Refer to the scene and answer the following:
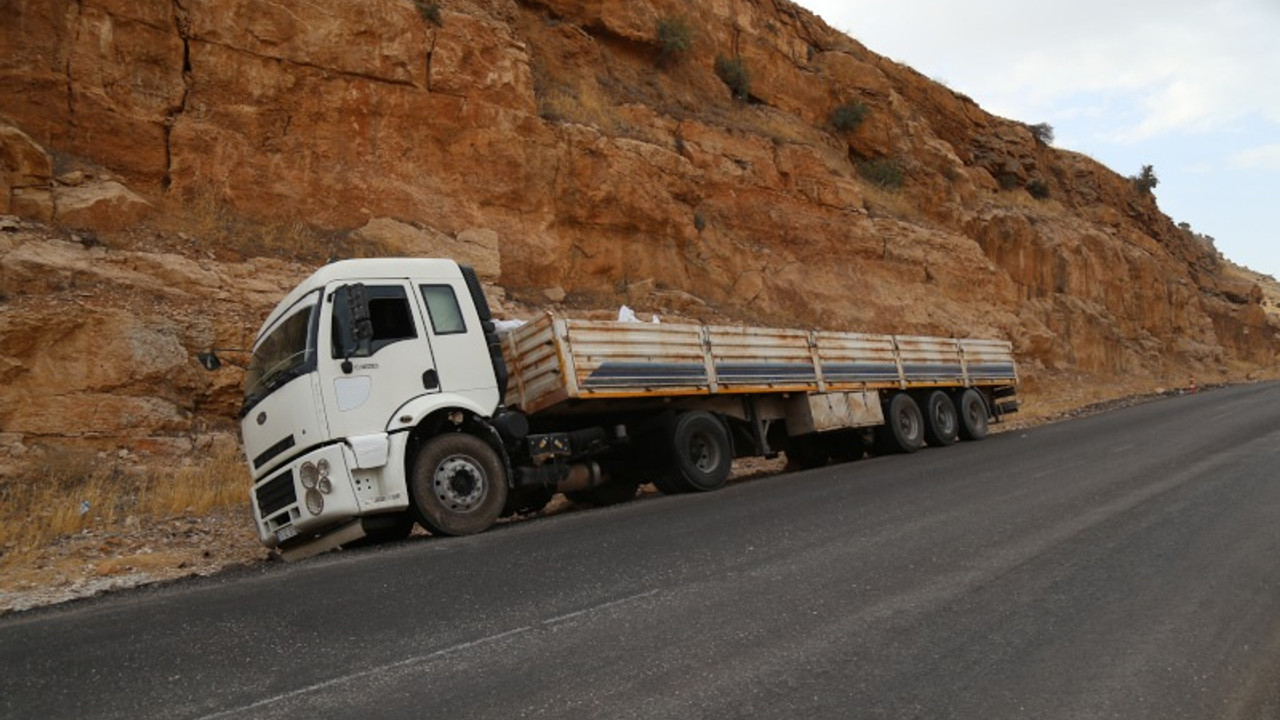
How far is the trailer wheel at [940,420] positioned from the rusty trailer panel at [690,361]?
43 centimetres

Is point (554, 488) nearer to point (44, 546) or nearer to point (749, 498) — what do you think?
point (749, 498)

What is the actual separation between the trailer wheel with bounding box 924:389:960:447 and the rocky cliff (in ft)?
24.1

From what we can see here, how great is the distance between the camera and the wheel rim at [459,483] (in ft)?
28.7

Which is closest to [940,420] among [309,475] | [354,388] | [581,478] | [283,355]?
[581,478]

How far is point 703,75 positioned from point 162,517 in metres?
23.5

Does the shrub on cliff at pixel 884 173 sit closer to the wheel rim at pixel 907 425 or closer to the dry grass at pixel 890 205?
the dry grass at pixel 890 205

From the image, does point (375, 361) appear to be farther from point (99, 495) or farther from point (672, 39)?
point (672, 39)

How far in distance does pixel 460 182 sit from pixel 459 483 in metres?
11.7

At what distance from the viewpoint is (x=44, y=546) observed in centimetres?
956

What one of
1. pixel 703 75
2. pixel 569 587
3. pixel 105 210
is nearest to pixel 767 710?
pixel 569 587

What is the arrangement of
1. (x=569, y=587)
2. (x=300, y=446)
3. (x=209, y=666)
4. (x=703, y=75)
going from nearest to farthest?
1. (x=209, y=666)
2. (x=569, y=587)
3. (x=300, y=446)
4. (x=703, y=75)

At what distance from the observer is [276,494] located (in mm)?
8625

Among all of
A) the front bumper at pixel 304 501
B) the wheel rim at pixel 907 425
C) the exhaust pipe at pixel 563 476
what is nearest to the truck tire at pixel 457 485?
the exhaust pipe at pixel 563 476

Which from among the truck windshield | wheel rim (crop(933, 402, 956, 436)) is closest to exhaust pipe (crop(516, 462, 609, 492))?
the truck windshield
